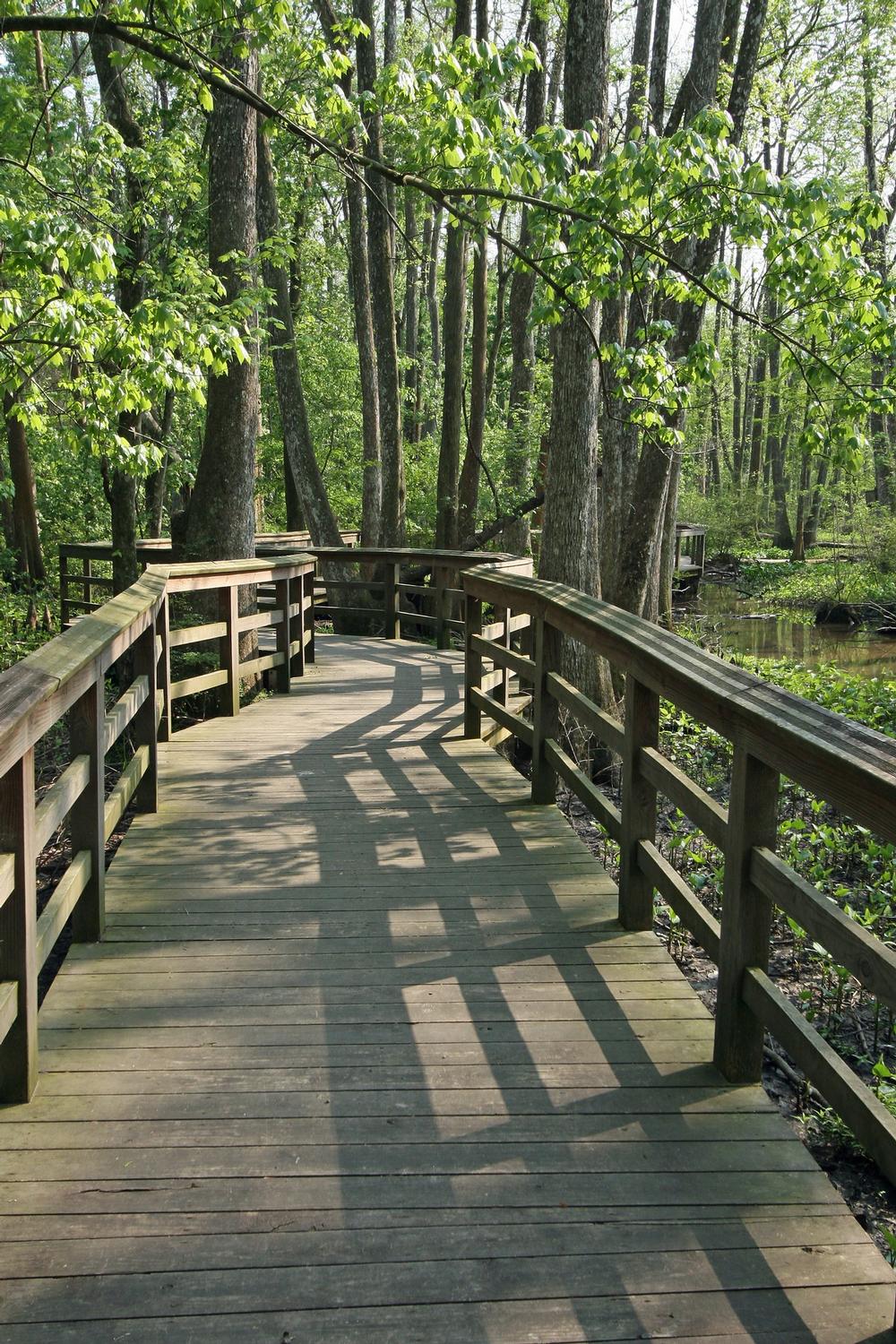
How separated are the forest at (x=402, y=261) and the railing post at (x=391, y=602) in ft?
8.70

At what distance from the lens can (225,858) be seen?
5227 mm

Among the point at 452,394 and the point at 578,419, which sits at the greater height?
the point at 452,394

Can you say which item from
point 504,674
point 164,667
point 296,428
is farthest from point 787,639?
point 164,667

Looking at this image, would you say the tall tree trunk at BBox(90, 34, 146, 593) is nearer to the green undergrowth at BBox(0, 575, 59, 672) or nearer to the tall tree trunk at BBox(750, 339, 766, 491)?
the green undergrowth at BBox(0, 575, 59, 672)

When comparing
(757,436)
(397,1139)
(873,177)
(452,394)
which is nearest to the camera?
(397,1139)

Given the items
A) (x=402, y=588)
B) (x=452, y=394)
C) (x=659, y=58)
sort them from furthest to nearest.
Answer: (x=452, y=394) → (x=659, y=58) → (x=402, y=588)

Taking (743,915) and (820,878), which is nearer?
(743,915)

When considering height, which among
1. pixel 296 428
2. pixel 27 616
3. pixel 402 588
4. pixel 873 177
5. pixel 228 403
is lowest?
pixel 27 616

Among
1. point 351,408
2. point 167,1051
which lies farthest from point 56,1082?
A: point 351,408

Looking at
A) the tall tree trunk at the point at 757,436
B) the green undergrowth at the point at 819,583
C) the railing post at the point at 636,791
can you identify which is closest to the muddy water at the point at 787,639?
the green undergrowth at the point at 819,583

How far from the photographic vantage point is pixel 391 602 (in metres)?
14.5

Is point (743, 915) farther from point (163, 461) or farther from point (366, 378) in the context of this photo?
point (366, 378)

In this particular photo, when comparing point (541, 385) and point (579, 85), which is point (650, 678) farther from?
point (541, 385)

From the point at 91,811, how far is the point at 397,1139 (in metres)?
1.81
